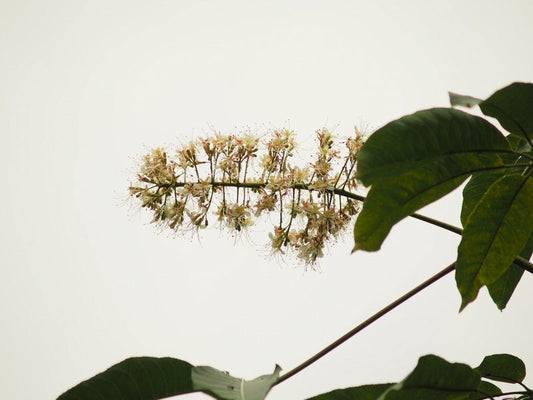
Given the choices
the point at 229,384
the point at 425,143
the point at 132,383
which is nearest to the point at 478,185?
the point at 425,143

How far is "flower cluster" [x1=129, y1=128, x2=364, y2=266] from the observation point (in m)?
1.47

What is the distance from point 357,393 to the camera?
0.88 meters

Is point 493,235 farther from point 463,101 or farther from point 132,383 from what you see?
point 132,383

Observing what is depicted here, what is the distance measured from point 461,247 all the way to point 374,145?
10.4 inches

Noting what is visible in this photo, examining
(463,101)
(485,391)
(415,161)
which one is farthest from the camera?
(485,391)

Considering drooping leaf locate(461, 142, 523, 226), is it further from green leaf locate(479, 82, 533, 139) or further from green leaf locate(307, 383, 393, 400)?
green leaf locate(307, 383, 393, 400)

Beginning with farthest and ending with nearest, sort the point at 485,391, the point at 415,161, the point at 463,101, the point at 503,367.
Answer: the point at 503,367, the point at 485,391, the point at 463,101, the point at 415,161

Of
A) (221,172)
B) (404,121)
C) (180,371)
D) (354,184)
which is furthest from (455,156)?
(221,172)

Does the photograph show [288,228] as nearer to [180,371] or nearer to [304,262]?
[304,262]

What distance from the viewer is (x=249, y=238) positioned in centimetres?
162

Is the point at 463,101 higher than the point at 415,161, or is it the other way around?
the point at 463,101

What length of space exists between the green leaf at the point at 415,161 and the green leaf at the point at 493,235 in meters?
0.09

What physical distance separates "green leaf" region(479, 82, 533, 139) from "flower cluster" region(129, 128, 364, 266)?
65 cm

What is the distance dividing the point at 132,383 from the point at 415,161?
50 cm
